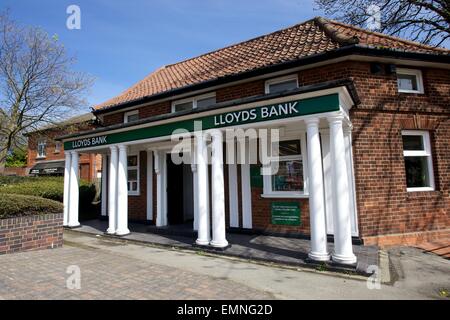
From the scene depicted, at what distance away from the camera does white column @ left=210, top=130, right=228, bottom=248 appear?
6.71 meters

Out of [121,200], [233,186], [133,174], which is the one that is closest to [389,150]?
[233,186]

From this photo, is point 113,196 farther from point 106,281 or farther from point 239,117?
point 239,117

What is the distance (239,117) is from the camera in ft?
21.2

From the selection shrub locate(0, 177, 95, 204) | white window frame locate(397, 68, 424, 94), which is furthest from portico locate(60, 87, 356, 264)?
shrub locate(0, 177, 95, 204)

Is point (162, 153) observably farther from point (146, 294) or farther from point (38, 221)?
point (146, 294)

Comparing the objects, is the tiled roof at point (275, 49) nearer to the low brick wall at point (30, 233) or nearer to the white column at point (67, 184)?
the white column at point (67, 184)

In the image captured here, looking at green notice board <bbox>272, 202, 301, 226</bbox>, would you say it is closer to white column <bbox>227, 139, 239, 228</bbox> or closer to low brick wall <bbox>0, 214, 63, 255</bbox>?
white column <bbox>227, 139, 239, 228</bbox>

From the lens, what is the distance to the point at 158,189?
10.1 m

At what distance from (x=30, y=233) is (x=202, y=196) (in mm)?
4147

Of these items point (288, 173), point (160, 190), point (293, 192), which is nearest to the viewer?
point (293, 192)

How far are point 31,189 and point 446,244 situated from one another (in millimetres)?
14803

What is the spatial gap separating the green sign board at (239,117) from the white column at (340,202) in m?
0.37

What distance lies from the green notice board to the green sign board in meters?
2.89
